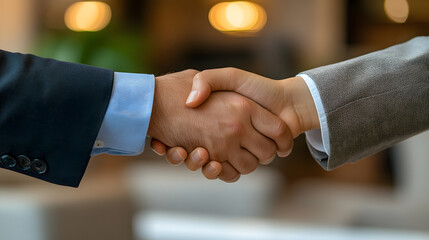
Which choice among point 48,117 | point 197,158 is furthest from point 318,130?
point 48,117

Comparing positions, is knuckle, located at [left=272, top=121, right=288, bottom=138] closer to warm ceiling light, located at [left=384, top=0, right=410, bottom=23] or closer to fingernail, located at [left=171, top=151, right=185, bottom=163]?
fingernail, located at [left=171, top=151, right=185, bottom=163]

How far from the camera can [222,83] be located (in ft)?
4.76

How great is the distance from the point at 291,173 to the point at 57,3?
3284 millimetres

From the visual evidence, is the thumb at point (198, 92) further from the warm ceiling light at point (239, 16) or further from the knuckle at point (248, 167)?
the warm ceiling light at point (239, 16)

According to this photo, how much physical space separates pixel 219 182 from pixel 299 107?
162cm

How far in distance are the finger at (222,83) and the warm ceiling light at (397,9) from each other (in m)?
5.69

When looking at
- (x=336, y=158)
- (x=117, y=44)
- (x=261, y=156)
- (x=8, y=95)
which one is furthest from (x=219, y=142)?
(x=117, y=44)

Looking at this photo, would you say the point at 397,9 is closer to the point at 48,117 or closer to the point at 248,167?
the point at 248,167

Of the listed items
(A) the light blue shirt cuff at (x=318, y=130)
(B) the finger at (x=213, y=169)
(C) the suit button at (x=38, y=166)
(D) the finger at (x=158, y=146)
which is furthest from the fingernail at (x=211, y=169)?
(C) the suit button at (x=38, y=166)

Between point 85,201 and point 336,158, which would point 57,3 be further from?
point 336,158

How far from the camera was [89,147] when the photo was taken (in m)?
1.25

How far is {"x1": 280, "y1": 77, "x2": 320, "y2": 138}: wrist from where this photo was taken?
144 cm

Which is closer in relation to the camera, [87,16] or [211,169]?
[211,169]

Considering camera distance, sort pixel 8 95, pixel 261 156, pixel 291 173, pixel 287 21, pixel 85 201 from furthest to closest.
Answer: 1. pixel 287 21
2. pixel 291 173
3. pixel 85 201
4. pixel 261 156
5. pixel 8 95
